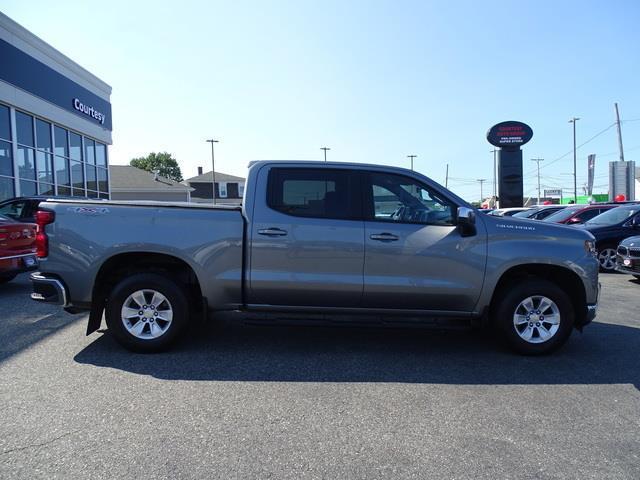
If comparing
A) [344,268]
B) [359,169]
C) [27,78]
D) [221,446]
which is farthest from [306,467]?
[27,78]

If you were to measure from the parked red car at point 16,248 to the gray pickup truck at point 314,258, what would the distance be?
348 centimetres

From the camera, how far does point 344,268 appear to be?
4812 millimetres

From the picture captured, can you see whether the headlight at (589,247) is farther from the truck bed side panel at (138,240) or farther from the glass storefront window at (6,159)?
the glass storefront window at (6,159)

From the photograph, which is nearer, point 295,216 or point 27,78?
point 295,216

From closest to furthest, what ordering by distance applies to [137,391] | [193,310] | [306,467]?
[306,467] < [137,391] < [193,310]

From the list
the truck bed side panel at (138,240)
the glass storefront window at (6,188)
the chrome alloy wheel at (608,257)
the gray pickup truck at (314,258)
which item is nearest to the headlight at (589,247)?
the gray pickup truck at (314,258)

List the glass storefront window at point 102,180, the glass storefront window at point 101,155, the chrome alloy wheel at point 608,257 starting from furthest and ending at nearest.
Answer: the glass storefront window at point 102,180 < the glass storefront window at point 101,155 < the chrome alloy wheel at point 608,257

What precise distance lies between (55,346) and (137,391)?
1740 millimetres

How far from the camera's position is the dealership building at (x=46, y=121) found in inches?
658

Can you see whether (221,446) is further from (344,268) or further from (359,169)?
(359,169)

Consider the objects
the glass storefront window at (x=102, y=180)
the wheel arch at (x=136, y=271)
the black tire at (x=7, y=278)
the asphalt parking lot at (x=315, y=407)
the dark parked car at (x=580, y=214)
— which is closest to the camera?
the asphalt parking lot at (x=315, y=407)

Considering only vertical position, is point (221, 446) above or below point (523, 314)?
below

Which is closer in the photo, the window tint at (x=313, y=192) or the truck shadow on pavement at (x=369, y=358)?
the truck shadow on pavement at (x=369, y=358)

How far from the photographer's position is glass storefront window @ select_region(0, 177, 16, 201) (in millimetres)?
16361
